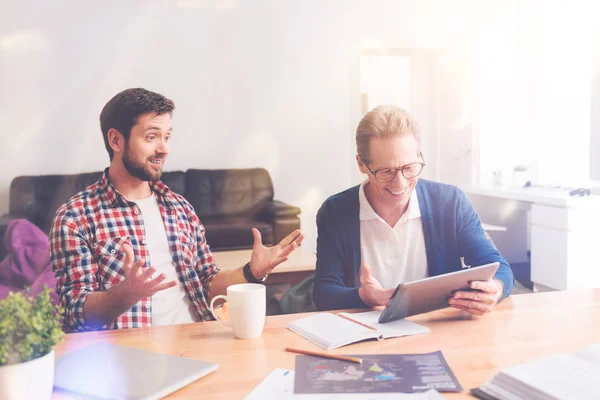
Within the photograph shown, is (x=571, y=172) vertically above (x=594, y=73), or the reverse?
(x=594, y=73)

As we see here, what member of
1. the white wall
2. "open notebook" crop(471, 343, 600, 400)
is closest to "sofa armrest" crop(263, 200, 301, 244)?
the white wall

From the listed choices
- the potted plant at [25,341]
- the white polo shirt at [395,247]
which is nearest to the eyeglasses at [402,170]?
the white polo shirt at [395,247]

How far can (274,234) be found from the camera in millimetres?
4441

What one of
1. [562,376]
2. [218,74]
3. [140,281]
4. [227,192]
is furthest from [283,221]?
[562,376]

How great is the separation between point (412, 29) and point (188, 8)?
2073 millimetres

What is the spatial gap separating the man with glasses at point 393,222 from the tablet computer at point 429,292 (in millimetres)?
315

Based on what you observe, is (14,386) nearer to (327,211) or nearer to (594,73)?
(327,211)

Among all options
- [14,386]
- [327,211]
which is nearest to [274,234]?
[327,211]

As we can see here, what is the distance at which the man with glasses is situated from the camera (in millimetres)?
1552

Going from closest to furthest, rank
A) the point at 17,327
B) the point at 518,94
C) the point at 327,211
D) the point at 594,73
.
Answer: the point at 17,327
the point at 327,211
the point at 594,73
the point at 518,94

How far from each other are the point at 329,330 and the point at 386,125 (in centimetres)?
65

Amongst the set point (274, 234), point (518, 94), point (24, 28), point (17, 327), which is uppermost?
point (24, 28)

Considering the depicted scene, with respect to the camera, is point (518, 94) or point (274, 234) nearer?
point (274, 234)

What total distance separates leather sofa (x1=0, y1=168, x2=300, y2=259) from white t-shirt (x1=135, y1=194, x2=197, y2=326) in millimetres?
2682
